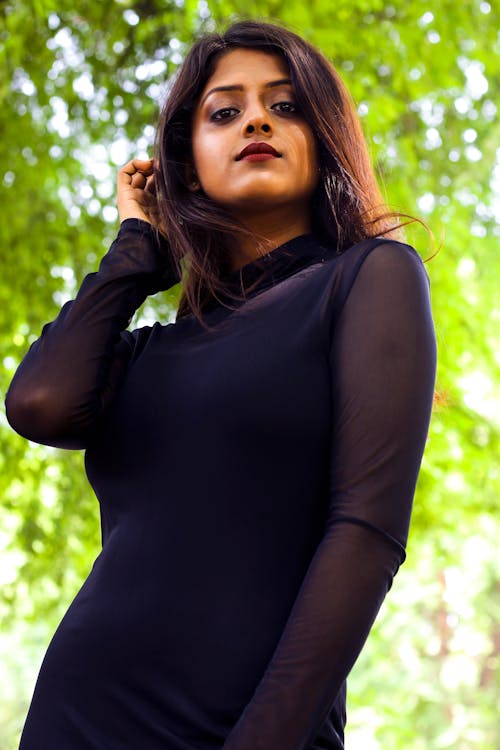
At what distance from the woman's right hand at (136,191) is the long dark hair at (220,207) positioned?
21mm

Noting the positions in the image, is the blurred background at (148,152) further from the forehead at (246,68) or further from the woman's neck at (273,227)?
the woman's neck at (273,227)

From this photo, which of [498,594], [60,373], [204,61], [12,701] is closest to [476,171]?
[204,61]

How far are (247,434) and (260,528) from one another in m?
0.10

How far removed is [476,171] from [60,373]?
360 cm

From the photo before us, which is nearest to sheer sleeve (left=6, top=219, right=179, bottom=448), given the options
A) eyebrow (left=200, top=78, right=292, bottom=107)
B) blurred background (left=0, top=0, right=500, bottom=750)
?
eyebrow (left=200, top=78, right=292, bottom=107)

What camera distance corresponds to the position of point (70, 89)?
3887 mm

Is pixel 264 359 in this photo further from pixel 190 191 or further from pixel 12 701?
pixel 12 701

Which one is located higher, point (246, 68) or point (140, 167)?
point (246, 68)

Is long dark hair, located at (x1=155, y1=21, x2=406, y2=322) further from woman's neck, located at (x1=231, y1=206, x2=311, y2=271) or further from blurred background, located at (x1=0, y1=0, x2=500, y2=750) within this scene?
blurred background, located at (x1=0, y1=0, x2=500, y2=750)

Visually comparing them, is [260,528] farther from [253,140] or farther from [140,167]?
[140,167]

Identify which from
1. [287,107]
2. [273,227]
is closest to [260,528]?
[273,227]

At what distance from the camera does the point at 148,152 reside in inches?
148

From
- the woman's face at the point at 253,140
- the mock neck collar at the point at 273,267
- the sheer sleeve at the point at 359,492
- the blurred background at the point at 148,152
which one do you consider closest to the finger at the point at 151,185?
the woman's face at the point at 253,140

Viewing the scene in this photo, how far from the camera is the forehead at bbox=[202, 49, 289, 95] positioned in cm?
150
